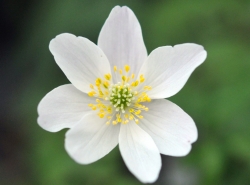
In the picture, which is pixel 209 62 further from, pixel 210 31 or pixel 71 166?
pixel 71 166

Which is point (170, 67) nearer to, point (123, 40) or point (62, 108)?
point (123, 40)

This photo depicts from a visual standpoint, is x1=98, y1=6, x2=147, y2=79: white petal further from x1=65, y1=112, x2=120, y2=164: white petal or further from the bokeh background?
the bokeh background

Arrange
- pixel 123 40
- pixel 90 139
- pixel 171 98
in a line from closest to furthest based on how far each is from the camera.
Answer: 1. pixel 90 139
2. pixel 123 40
3. pixel 171 98

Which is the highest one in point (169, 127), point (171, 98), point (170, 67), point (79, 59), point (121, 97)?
point (79, 59)

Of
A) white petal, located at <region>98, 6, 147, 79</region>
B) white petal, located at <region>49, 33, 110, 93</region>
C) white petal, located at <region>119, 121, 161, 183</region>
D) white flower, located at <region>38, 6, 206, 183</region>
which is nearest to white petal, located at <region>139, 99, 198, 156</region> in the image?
white flower, located at <region>38, 6, 206, 183</region>

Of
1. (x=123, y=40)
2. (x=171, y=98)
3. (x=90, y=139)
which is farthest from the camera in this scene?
(x=171, y=98)

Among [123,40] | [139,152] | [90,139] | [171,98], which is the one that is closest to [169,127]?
[139,152]
